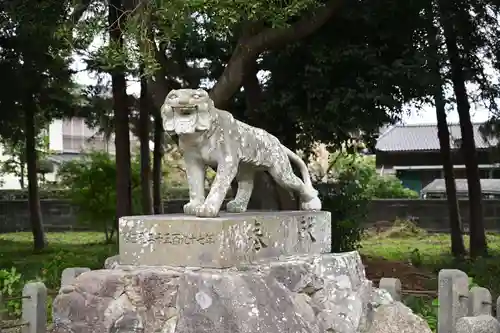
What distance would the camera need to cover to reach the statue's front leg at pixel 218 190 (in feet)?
14.0

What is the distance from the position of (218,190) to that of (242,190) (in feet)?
2.34

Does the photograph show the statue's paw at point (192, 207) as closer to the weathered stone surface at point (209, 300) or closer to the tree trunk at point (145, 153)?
the weathered stone surface at point (209, 300)

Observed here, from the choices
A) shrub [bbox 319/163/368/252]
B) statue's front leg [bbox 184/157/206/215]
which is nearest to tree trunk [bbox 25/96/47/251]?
shrub [bbox 319/163/368/252]

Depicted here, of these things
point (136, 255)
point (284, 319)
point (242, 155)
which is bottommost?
point (284, 319)

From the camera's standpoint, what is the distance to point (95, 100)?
13.8 meters

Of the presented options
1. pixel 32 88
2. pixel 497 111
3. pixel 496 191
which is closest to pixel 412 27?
pixel 497 111

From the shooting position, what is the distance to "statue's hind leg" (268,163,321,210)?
16.3 ft

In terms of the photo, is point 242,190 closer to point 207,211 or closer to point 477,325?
Result: point 207,211

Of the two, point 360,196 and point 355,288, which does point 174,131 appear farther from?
point 360,196

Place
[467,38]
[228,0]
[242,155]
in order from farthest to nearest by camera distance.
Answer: [467,38], [228,0], [242,155]

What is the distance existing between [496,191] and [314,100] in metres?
14.1

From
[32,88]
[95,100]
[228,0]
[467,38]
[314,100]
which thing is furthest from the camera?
[95,100]

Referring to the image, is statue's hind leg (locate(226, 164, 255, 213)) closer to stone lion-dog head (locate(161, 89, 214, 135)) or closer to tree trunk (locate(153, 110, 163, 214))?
stone lion-dog head (locate(161, 89, 214, 135))

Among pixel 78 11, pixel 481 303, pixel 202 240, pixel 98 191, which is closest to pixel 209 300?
pixel 202 240
